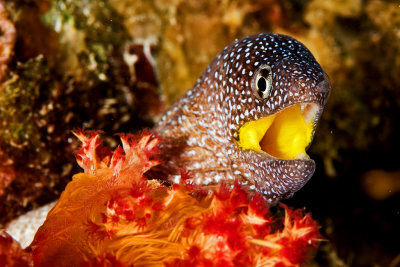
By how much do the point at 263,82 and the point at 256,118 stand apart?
10.4 inches

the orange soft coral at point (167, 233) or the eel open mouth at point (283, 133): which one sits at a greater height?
the eel open mouth at point (283, 133)

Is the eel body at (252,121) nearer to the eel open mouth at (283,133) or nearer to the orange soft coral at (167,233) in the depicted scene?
the eel open mouth at (283,133)

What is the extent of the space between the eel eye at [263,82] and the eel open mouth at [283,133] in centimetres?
20

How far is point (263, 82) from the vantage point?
2484 millimetres

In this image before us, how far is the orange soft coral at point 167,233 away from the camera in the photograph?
6.11ft

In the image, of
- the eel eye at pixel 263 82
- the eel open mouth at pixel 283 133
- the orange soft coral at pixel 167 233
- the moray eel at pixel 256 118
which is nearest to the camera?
the orange soft coral at pixel 167 233

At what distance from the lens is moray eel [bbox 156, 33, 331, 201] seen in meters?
2.33

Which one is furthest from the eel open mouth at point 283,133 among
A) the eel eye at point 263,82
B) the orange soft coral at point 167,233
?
the orange soft coral at point 167,233

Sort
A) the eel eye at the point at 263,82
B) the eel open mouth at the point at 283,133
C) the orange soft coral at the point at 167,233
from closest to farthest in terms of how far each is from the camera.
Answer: the orange soft coral at the point at 167,233 < the eel eye at the point at 263,82 < the eel open mouth at the point at 283,133

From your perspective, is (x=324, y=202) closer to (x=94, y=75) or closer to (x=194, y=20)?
(x=194, y=20)

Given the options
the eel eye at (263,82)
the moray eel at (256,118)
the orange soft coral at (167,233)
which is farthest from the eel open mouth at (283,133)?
the orange soft coral at (167,233)

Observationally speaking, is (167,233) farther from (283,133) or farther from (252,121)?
(283,133)

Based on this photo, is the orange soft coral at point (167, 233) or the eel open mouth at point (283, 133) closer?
the orange soft coral at point (167, 233)

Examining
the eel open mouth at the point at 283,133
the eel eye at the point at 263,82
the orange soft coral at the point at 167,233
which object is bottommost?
the orange soft coral at the point at 167,233
